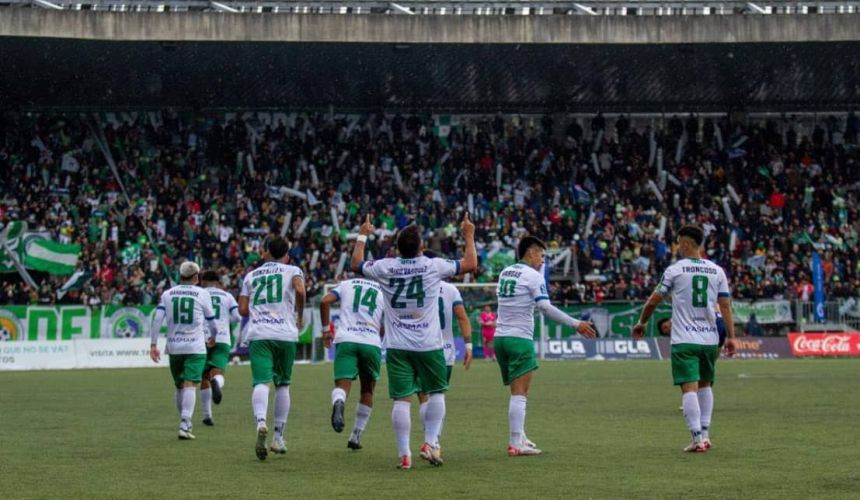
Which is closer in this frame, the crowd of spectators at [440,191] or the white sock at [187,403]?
the white sock at [187,403]

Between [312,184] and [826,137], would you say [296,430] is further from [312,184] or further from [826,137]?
[826,137]

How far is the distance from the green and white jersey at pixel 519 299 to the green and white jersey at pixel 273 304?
2192mm

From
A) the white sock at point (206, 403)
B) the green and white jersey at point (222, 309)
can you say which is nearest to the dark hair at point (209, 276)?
the green and white jersey at point (222, 309)

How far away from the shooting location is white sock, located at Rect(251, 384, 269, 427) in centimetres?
1391

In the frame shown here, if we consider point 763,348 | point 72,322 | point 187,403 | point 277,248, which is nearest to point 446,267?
point 277,248

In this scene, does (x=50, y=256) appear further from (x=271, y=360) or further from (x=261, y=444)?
(x=261, y=444)

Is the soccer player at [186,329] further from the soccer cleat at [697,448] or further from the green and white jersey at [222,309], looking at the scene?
the soccer cleat at [697,448]

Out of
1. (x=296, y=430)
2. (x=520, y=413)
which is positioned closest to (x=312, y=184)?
(x=296, y=430)

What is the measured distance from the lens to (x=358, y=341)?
14406 millimetres

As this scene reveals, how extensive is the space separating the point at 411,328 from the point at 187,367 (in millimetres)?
5655

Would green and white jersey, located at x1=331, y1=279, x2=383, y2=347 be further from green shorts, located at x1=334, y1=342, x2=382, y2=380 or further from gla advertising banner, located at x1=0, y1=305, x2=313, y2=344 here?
gla advertising banner, located at x1=0, y1=305, x2=313, y2=344

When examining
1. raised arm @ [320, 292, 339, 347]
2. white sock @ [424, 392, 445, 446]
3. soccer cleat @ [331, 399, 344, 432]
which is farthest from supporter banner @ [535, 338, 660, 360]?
white sock @ [424, 392, 445, 446]

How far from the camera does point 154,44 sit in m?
47.5

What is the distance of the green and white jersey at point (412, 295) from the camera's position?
41.6ft
